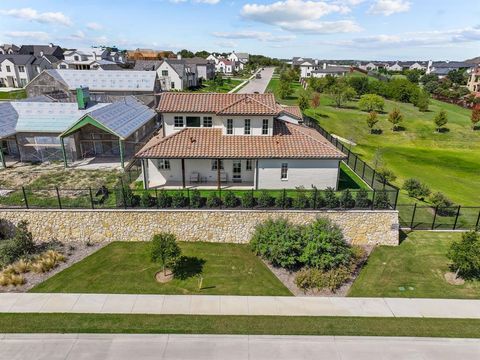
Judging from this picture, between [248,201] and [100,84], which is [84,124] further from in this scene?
[100,84]

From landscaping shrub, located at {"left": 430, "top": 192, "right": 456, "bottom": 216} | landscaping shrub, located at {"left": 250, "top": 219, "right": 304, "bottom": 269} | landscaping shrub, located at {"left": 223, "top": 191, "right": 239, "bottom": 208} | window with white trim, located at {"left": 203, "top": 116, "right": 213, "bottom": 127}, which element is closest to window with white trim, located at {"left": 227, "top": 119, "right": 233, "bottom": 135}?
window with white trim, located at {"left": 203, "top": 116, "right": 213, "bottom": 127}

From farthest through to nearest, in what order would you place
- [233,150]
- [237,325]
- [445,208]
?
[233,150]
[445,208]
[237,325]

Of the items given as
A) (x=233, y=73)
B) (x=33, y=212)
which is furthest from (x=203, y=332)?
(x=233, y=73)

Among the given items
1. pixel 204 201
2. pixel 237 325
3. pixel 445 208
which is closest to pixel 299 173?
pixel 204 201

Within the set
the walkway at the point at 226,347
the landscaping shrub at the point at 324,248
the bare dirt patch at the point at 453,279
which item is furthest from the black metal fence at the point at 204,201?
the walkway at the point at 226,347

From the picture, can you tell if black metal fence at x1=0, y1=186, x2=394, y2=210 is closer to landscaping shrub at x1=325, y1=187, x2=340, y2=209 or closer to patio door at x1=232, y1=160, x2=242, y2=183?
landscaping shrub at x1=325, y1=187, x2=340, y2=209

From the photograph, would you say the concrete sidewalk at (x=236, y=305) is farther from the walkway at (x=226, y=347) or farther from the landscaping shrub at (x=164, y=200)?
the landscaping shrub at (x=164, y=200)
